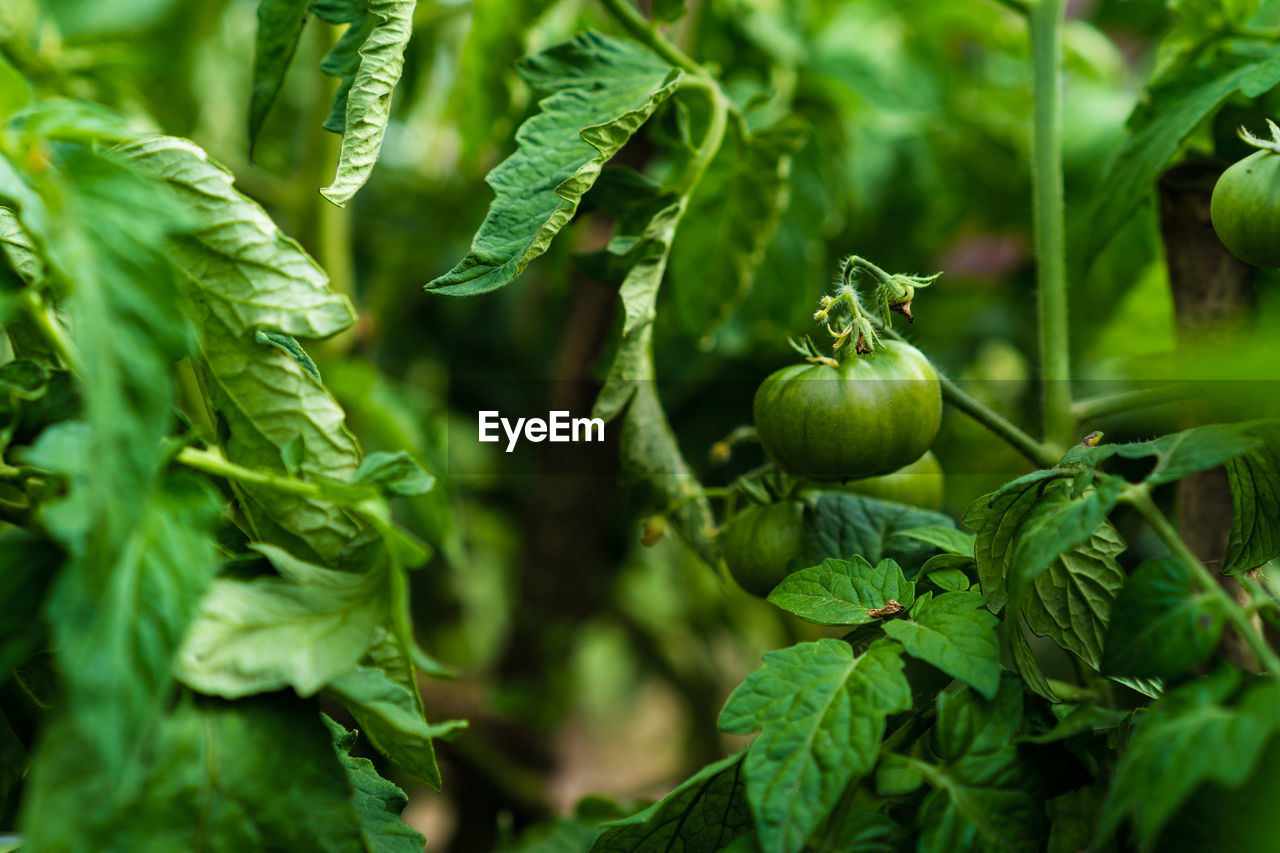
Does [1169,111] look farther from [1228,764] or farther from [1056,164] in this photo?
[1228,764]

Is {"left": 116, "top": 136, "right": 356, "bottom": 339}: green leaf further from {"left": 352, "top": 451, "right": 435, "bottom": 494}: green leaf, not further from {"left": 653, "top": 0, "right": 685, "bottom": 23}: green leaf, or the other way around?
{"left": 653, "top": 0, "right": 685, "bottom": 23}: green leaf

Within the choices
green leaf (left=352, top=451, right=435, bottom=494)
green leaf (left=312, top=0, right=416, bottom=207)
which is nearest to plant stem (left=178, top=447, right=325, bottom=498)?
green leaf (left=352, top=451, right=435, bottom=494)

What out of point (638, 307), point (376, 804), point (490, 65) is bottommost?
point (376, 804)

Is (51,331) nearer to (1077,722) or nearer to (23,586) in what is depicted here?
(23,586)

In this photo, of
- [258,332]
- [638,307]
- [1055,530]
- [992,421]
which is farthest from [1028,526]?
[258,332]

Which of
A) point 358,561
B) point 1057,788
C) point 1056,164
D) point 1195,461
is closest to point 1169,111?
point 1056,164

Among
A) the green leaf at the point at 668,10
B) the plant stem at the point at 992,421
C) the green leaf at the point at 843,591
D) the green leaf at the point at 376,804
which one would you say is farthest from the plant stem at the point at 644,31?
the green leaf at the point at 376,804

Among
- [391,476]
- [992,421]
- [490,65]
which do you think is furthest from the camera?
[490,65]
